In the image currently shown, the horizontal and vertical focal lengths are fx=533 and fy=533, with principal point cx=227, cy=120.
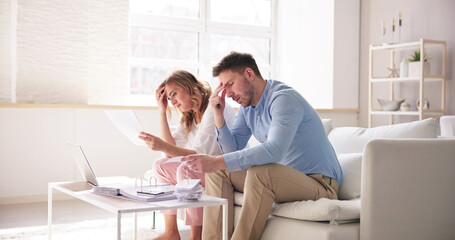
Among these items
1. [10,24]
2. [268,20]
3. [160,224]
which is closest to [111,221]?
[160,224]

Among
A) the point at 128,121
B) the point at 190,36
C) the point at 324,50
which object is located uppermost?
the point at 190,36

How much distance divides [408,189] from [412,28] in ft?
Answer: 11.1

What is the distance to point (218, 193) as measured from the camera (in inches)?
94.3

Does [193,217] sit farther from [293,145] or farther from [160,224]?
[160,224]

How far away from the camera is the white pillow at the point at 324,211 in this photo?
6.91 ft

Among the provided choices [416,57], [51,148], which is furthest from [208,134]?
[416,57]

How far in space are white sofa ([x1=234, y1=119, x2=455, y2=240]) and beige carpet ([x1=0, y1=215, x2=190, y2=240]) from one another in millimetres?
1176

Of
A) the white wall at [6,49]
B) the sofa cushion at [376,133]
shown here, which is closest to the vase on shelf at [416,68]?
the sofa cushion at [376,133]

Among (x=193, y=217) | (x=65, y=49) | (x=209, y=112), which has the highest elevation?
(x=65, y=49)

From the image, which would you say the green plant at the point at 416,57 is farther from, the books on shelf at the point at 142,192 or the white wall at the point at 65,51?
the books on shelf at the point at 142,192

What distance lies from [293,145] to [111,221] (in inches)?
69.2

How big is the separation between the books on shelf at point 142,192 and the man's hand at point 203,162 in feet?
0.42

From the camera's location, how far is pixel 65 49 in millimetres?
4754

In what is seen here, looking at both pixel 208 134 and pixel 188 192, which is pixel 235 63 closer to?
pixel 208 134
